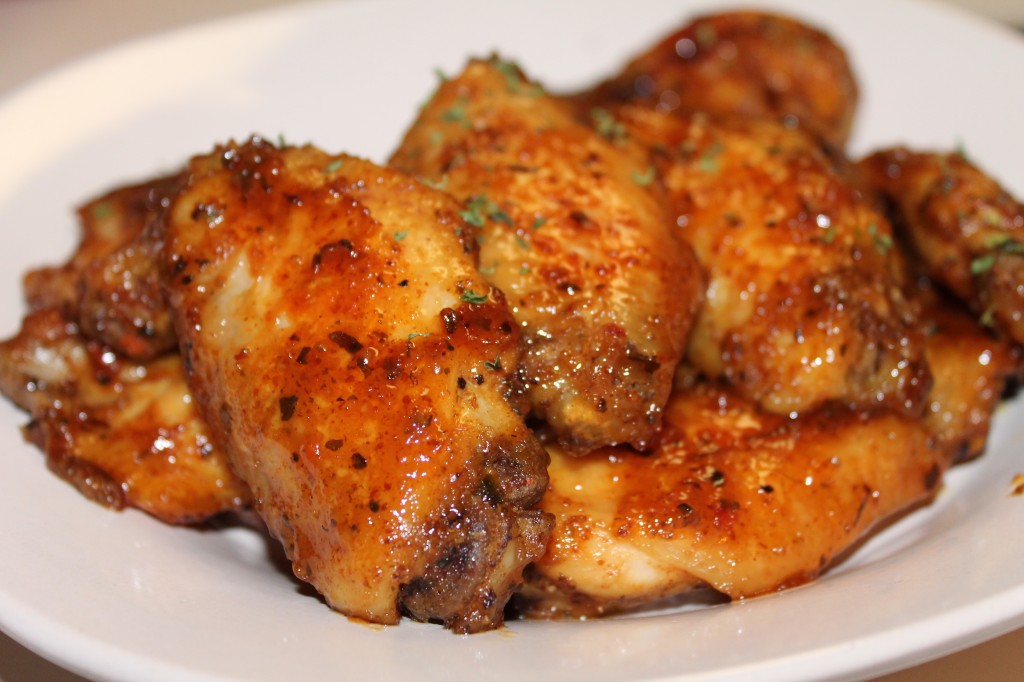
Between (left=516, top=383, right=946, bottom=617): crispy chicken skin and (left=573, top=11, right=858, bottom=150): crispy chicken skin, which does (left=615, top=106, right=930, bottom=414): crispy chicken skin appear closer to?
(left=516, top=383, right=946, bottom=617): crispy chicken skin

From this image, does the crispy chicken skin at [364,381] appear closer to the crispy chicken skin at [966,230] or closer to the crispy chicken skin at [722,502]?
the crispy chicken skin at [722,502]

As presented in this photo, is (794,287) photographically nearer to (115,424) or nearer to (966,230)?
(966,230)

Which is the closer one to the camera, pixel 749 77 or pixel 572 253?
pixel 572 253

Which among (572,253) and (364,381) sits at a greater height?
(572,253)

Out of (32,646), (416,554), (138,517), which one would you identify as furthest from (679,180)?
(32,646)

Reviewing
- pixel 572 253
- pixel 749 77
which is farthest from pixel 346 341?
pixel 749 77

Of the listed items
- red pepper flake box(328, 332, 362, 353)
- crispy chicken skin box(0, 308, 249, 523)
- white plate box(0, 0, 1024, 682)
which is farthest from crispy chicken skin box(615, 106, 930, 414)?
crispy chicken skin box(0, 308, 249, 523)

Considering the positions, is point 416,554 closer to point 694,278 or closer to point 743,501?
point 743,501
